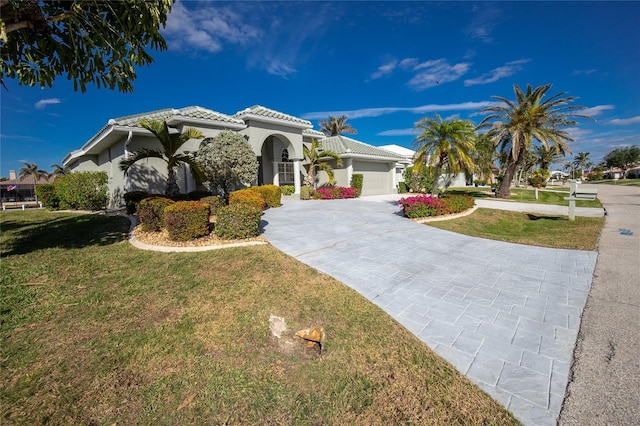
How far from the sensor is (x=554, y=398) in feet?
8.07

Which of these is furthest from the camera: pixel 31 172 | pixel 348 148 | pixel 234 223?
pixel 31 172

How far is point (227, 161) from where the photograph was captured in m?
11.5

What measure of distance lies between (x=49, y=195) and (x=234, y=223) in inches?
624

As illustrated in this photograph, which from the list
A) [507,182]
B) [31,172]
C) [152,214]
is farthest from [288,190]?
[31,172]

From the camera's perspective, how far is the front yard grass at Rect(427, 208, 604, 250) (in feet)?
25.7

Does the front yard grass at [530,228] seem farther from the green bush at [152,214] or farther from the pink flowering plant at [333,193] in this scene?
the green bush at [152,214]

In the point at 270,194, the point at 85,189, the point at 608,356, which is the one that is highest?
the point at 85,189

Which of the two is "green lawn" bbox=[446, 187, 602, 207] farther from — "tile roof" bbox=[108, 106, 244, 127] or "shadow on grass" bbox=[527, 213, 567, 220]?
"tile roof" bbox=[108, 106, 244, 127]

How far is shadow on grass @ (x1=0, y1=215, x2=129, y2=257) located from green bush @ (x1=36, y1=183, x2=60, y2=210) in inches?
225

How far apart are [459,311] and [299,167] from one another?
16.3 m

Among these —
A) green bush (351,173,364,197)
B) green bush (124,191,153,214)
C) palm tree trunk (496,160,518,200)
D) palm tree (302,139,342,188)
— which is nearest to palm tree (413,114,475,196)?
palm tree (302,139,342,188)

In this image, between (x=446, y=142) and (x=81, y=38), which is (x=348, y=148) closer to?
(x=446, y=142)

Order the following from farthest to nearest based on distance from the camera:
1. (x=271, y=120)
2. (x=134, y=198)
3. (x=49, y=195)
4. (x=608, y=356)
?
(x=271, y=120) < (x=49, y=195) < (x=134, y=198) < (x=608, y=356)

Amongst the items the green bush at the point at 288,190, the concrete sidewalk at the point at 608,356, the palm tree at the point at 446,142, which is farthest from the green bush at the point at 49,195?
the concrete sidewalk at the point at 608,356
